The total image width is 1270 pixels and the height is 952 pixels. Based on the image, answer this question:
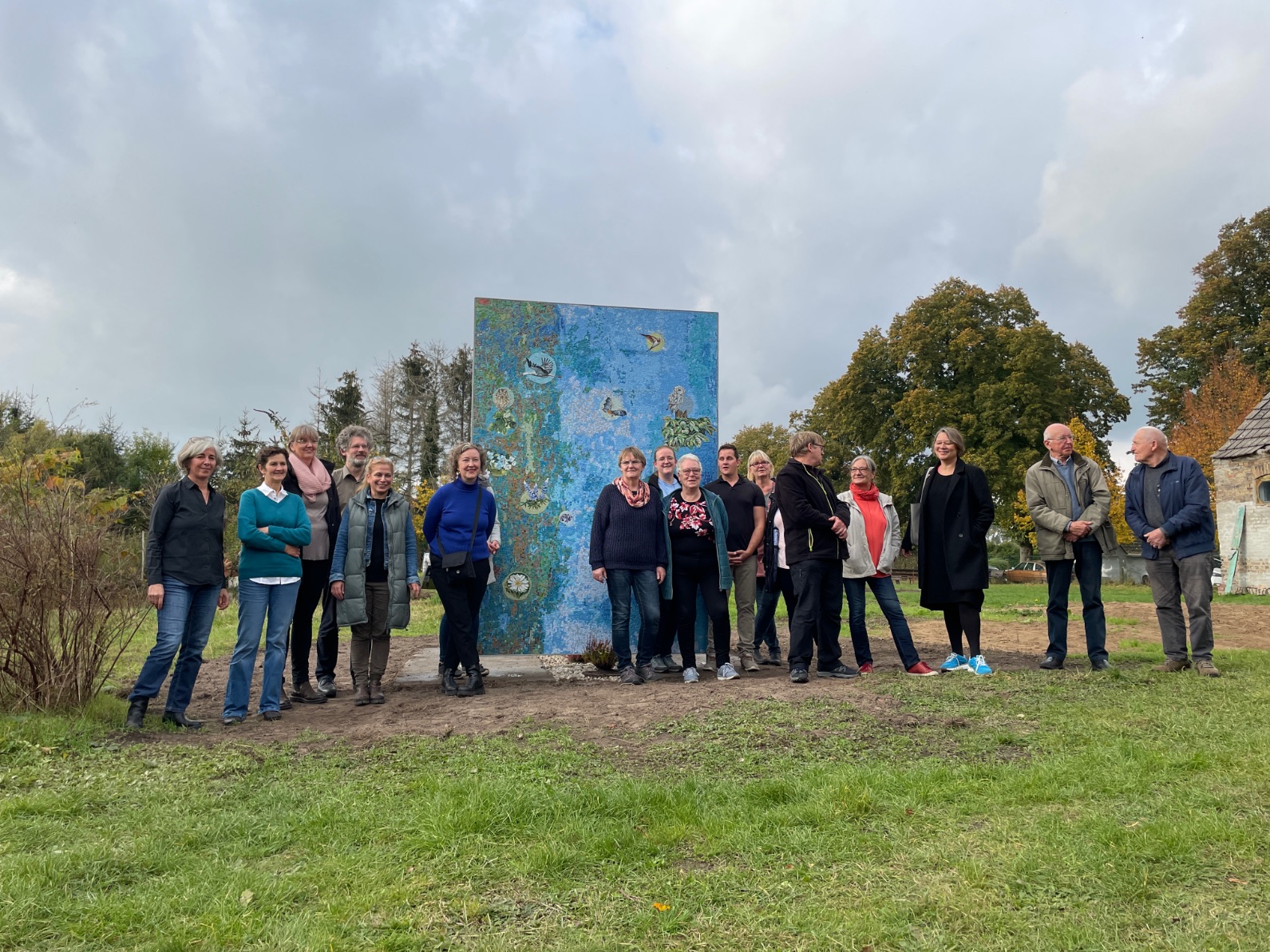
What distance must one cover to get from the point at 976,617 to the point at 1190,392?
28090 millimetres

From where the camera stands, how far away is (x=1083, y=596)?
23.5ft

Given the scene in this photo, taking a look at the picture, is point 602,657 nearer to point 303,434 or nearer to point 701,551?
point 701,551

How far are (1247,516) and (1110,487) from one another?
271 inches

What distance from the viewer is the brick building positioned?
811 inches

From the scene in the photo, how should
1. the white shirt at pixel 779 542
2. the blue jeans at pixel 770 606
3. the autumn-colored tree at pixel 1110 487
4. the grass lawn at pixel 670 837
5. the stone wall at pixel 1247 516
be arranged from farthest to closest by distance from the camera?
the autumn-colored tree at pixel 1110 487 < the stone wall at pixel 1247 516 < the blue jeans at pixel 770 606 < the white shirt at pixel 779 542 < the grass lawn at pixel 670 837

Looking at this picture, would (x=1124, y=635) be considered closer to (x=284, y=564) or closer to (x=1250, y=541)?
(x=284, y=564)

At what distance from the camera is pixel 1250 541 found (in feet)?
68.4

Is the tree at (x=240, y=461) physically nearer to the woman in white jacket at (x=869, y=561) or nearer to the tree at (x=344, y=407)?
the tree at (x=344, y=407)

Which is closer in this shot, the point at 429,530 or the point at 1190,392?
the point at 429,530

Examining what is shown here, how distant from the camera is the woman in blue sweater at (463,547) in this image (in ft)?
23.7

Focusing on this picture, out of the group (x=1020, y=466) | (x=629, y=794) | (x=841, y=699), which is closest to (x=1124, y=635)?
(x=841, y=699)

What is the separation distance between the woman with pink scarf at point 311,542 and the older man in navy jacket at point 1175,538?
6.34 meters

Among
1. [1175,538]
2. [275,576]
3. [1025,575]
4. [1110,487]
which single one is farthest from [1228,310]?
[275,576]

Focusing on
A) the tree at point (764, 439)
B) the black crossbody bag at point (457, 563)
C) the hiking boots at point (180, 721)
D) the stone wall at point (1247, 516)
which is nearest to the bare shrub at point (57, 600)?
the hiking boots at point (180, 721)
